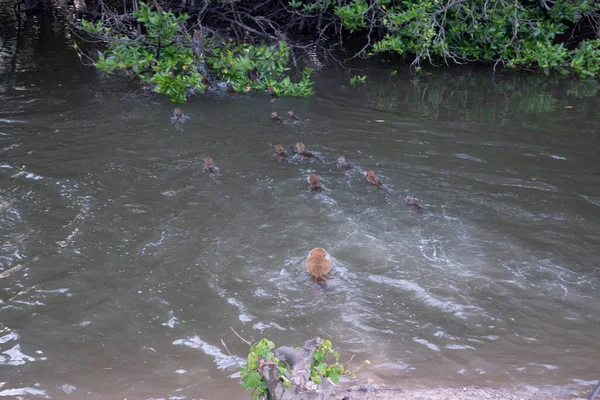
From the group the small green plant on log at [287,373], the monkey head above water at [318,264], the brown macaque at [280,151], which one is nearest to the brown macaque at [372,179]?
the brown macaque at [280,151]

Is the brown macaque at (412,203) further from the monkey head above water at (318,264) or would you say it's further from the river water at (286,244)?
the monkey head above water at (318,264)

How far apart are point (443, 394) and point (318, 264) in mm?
2024

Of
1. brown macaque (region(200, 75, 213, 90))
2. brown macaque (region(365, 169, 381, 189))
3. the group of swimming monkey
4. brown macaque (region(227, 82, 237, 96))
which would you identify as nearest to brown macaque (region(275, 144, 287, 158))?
the group of swimming monkey

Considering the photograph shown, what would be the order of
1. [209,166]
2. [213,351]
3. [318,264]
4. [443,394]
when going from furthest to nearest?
[209,166] → [318,264] → [213,351] → [443,394]

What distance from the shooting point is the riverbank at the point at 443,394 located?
4.32 m

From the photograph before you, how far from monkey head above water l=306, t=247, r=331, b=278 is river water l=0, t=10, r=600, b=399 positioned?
14 centimetres

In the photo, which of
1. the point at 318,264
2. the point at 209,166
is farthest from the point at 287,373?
the point at 209,166

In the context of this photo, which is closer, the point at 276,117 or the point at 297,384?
the point at 297,384

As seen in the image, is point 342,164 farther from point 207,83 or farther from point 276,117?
point 207,83

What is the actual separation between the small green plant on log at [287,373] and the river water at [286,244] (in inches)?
40.3

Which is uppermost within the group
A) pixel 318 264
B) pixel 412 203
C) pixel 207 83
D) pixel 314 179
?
pixel 207 83

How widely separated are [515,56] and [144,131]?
8.95 metres

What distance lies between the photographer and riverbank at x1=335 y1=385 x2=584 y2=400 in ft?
14.2

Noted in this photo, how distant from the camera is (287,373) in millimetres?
3459
